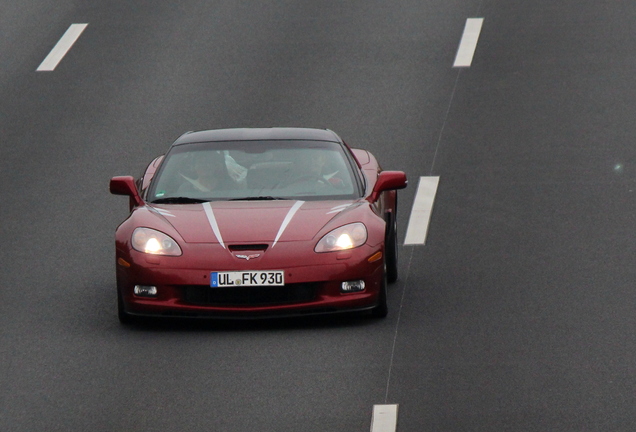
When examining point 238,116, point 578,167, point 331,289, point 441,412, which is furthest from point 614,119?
point 441,412

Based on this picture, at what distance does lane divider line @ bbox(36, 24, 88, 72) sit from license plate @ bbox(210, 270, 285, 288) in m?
11.2

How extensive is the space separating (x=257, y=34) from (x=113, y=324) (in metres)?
11.6

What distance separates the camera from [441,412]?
8.16 meters

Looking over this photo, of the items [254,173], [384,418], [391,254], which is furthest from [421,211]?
[384,418]

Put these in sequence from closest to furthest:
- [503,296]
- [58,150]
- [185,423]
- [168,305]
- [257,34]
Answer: [185,423] < [168,305] < [503,296] < [58,150] < [257,34]

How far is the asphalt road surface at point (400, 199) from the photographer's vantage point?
8.59 meters

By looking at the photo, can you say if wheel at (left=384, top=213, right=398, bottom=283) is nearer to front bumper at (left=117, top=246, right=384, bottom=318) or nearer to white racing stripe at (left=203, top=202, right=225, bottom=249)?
front bumper at (left=117, top=246, right=384, bottom=318)

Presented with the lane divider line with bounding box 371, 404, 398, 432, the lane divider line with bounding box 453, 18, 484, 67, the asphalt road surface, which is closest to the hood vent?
the asphalt road surface

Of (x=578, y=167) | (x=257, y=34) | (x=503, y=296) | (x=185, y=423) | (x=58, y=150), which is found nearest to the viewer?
(x=185, y=423)

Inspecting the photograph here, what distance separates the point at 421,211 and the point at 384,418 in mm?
6596

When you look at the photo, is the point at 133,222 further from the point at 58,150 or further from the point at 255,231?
the point at 58,150

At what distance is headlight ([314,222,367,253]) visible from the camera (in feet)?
34.1

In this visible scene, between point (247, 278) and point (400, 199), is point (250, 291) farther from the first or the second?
point (400, 199)

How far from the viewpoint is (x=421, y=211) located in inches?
572
